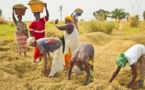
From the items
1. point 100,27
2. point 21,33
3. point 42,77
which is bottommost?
point 100,27

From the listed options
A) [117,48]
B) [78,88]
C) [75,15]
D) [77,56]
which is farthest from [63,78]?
[117,48]

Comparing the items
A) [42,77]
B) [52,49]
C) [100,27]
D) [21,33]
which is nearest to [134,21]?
[100,27]

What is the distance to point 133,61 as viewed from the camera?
17.6 ft

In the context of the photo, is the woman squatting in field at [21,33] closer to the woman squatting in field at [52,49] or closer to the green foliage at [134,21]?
the woman squatting in field at [52,49]

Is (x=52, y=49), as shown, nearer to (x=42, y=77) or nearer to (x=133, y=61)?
(x=42, y=77)

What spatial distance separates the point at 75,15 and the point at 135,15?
517 inches

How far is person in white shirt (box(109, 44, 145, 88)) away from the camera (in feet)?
17.6

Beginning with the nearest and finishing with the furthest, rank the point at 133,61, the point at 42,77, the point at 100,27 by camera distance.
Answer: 1. the point at 133,61
2. the point at 42,77
3. the point at 100,27

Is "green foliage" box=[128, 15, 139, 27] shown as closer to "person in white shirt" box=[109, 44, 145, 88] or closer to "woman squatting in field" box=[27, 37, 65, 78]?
"woman squatting in field" box=[27, 37, 65, 78]

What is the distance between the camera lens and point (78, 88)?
496 centimetres

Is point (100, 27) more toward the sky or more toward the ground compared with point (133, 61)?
more toward the ground

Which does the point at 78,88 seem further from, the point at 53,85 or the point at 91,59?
the point at 91,59

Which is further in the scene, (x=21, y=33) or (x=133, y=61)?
(x=21, y=33)

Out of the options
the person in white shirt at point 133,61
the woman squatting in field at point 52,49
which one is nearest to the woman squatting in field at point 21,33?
the woman squatting in field at point 52,49
